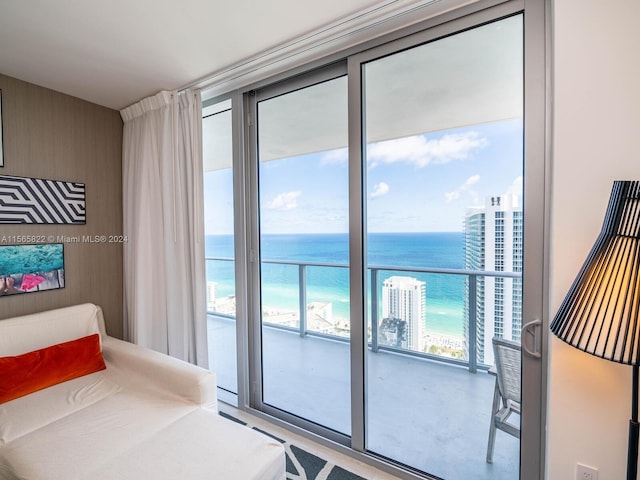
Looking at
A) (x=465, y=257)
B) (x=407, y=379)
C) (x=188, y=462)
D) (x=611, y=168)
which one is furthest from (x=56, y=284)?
(x=611, y=168)

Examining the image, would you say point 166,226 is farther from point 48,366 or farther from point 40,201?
point 48,366

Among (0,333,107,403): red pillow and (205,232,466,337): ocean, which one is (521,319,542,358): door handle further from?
(0,333,107,403): red pillow

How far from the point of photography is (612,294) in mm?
894

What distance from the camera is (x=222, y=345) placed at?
299 centimetres

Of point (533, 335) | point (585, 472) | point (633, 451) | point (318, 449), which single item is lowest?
point (318, 449)

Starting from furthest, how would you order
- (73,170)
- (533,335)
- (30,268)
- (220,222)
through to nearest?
(220,222) → (73,170) → (30,268) → (533,335)

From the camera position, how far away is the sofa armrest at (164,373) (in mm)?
1719

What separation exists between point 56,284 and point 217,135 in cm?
174

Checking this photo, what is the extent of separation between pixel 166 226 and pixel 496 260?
2.34 meters

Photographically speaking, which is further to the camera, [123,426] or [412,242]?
[412,242]

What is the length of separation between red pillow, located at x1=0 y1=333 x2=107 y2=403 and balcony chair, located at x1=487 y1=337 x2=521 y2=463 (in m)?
2.51

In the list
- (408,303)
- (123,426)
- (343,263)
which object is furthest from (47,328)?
(408,303)

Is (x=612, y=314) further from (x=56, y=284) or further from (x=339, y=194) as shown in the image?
(x=56, y=284)

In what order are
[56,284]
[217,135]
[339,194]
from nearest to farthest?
[339,194] < [56,284] < [217,135]
